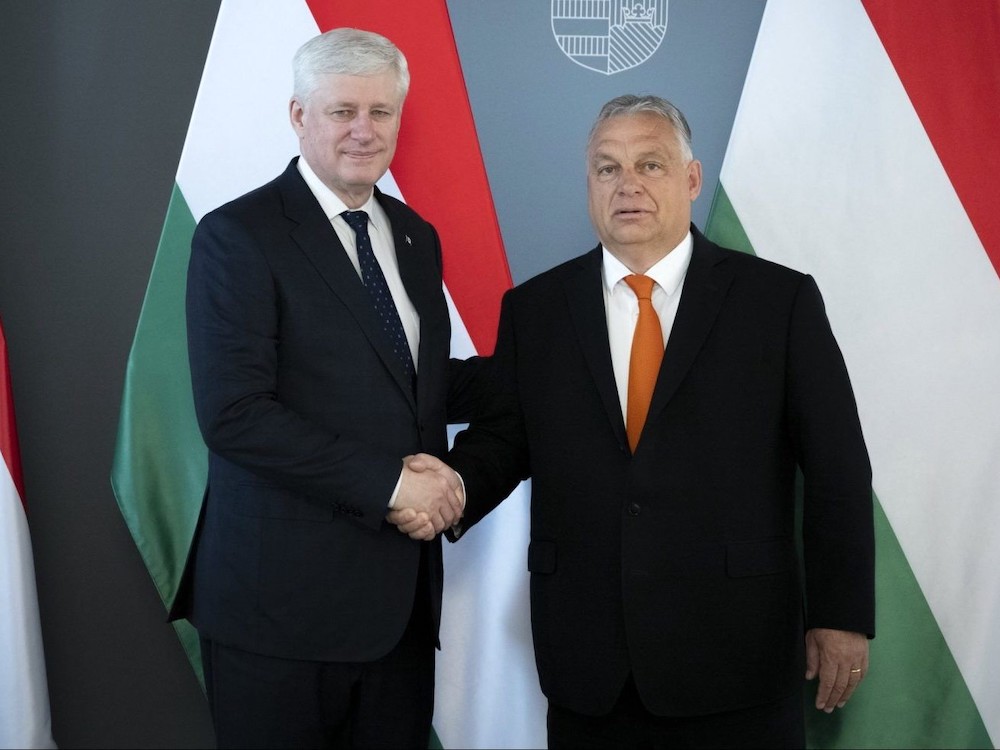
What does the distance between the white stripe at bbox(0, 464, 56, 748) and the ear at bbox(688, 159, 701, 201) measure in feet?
5.40

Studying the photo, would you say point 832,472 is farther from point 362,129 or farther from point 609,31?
point 609,31

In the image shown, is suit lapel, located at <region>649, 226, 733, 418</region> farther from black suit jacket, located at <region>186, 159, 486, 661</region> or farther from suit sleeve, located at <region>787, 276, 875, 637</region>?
black suit jacket, located at <region>186, 159, 486, 661</region>

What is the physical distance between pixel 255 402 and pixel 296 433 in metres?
0.10

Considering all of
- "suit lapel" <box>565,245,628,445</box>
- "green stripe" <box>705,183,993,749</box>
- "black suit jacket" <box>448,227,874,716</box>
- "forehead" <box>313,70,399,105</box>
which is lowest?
"green stripe" <box>705,183,993,749</box>

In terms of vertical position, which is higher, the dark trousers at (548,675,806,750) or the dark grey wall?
the dark grey wall

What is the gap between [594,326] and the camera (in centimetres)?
192

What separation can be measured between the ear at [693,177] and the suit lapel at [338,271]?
0.66m

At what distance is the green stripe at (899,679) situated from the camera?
240 cm

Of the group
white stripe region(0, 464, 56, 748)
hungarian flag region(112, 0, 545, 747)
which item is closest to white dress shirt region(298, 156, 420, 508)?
hungarian flag region(112, 0, 545, 747)

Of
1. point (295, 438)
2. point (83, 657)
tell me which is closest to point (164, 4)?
point (295, 438)

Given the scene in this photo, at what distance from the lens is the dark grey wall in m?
2.50

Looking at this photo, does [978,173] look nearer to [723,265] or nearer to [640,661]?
[723,265]

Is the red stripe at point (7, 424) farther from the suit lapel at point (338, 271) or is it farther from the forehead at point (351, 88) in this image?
the forehead at point (351, 88)

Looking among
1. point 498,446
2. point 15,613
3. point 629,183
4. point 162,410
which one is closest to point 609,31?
point 629,183
